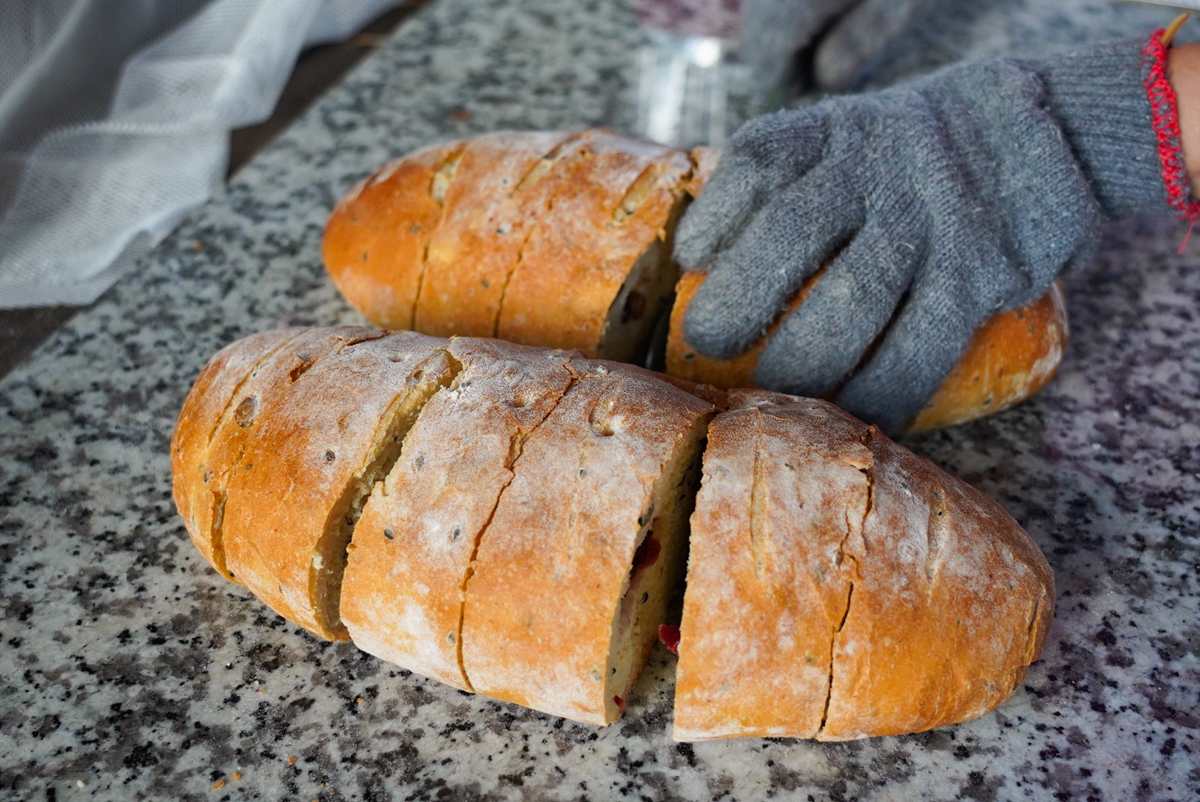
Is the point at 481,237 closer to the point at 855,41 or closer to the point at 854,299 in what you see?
the point at 854,299

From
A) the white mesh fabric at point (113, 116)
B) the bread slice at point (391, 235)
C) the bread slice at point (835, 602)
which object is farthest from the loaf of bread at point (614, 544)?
the white mesh fabric at point (113, 116)

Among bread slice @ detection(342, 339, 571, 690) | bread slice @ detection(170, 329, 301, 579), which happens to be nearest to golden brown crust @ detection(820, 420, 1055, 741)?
bread slice @ detection(342, 339, 571, 690)

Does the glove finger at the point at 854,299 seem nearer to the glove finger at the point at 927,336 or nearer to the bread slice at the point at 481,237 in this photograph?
the glove finger at the point at 927,336

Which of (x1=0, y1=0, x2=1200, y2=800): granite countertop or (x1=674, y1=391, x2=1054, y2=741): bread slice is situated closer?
(x1=674, y1=391, x2=1054, y2=741): bread slice

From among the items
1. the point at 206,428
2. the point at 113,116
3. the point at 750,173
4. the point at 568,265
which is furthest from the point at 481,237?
the point at 113,116

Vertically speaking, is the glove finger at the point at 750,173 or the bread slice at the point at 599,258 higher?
the glove finger at the point at 750,173

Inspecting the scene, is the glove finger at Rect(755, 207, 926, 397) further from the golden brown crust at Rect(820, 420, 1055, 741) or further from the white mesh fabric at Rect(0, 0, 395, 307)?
the white mesh fabric at Rect(0, 0, 395, 307)
